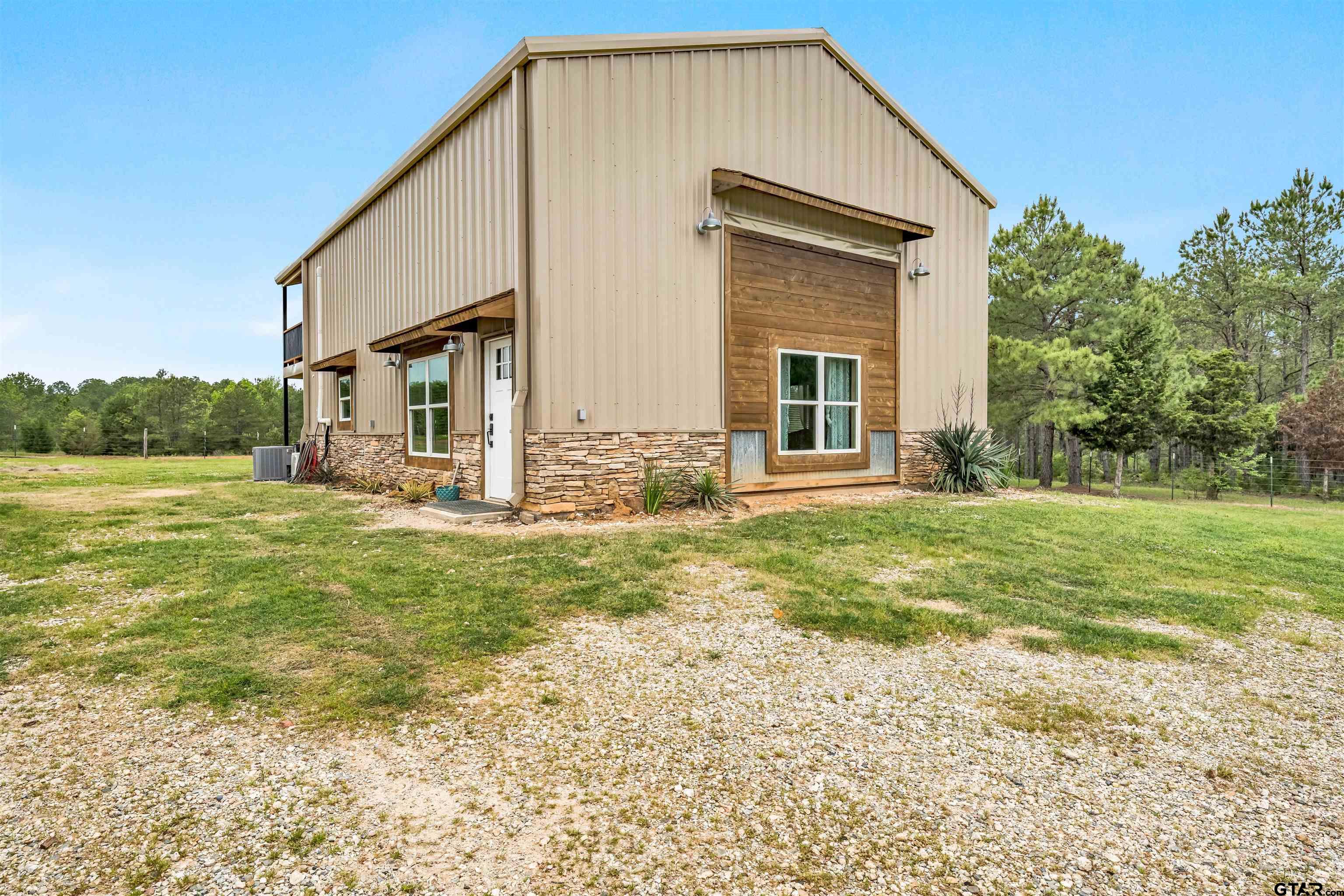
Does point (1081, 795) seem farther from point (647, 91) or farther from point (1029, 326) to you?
point (1029, 326)

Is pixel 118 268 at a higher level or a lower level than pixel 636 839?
higher

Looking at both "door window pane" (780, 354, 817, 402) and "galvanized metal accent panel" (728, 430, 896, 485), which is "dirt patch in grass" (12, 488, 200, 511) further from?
"door window pane" (780, 354, 817, 402)

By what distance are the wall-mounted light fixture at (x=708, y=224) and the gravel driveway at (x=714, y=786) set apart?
22.7 feet

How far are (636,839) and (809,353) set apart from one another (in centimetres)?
905

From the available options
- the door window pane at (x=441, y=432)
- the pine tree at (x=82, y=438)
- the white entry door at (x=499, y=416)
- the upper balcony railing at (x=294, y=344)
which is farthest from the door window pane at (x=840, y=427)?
the pine tree at (x=82, y=438)

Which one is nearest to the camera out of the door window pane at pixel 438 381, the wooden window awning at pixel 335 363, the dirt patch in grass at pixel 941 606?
the dirt patch in grass at pixel 941 606

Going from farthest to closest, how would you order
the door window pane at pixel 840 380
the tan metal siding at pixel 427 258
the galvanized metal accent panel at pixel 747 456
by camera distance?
the door window pane at pixel 840 380, the galvanized metal accent panel at pixel 747 456, the tan metal siding at pixel 427 258

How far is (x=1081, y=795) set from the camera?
2221 millimetres

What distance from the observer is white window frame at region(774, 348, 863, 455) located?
1001cm

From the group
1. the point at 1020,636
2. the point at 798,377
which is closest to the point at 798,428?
the point at 798,377

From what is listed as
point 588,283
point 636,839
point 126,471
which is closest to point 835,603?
point 636,839

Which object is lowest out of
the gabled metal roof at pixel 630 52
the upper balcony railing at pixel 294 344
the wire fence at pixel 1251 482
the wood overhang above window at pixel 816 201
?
the wire fence at pixel 1251 482

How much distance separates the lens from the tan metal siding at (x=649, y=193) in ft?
27.2

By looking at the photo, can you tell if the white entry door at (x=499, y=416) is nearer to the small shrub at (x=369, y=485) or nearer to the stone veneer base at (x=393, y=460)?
the stone veneer base at (x=393, y=460)
